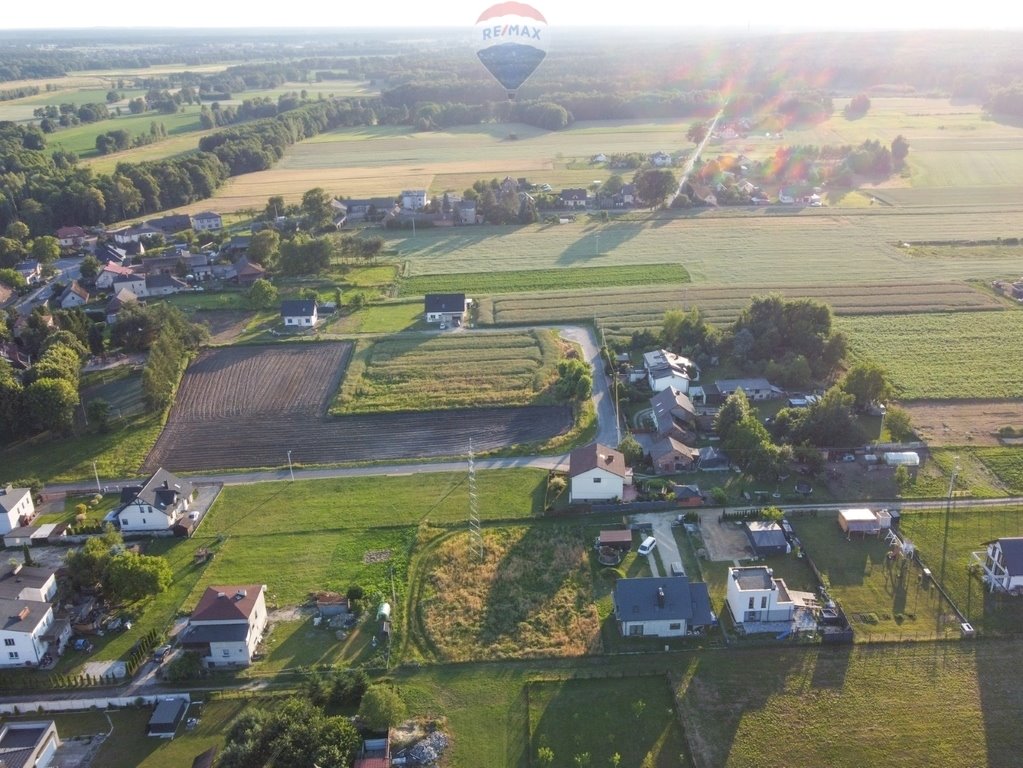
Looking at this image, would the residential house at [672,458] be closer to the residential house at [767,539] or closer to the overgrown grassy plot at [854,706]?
the residential house at [767,539]

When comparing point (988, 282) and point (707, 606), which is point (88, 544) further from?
point (988, 282)

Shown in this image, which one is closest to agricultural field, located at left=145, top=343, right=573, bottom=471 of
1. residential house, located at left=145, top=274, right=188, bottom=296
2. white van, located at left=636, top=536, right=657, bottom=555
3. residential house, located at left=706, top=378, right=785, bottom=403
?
residential house, located at left=706, top=378, right=785, bottom=403

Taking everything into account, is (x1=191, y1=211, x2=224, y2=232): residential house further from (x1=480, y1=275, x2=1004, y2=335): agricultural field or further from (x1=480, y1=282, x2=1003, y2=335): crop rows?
(x1=480, y1=282, x2=1003, y2=335): crop rows

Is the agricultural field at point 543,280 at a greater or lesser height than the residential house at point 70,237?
lesser

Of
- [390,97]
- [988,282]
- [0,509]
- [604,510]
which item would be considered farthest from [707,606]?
[390,97]

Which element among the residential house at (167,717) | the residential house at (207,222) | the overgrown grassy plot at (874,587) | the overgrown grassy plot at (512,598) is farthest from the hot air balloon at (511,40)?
the residential house at (167,717)

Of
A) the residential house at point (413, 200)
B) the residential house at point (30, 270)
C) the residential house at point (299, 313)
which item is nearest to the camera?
the residential house at point (299, 313)
